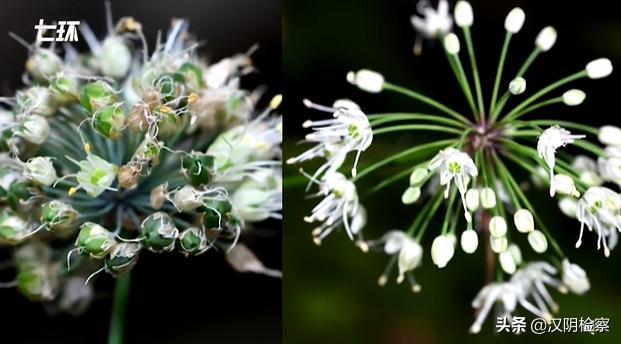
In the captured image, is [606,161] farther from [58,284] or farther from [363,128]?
[58,284]

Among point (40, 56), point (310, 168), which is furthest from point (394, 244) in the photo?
point (40, 56)

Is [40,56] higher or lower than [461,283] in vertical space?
higher

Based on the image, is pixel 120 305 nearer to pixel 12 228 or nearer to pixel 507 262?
pixel 12 228

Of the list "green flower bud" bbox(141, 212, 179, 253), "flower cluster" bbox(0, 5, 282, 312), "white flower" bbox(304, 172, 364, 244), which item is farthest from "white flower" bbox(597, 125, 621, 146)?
"green flower bud" bbox(141, 212, 179, 253)

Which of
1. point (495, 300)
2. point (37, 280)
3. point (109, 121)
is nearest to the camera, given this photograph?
point (109, 121)

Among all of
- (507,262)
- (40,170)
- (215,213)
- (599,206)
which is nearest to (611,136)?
(599,206)

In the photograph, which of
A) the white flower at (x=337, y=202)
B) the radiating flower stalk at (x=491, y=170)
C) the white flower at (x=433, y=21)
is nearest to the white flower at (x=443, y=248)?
the radiating flower stalk at (x=491, y=170)
